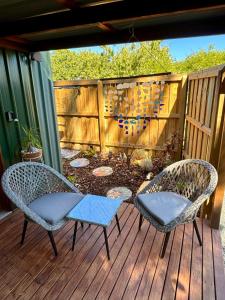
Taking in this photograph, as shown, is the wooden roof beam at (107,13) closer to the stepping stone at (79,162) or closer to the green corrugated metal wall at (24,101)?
the green corrugated metal wall at (24,101)

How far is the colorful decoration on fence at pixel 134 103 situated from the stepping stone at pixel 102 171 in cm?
101

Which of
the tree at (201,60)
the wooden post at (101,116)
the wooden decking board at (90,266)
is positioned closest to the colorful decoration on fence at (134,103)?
the wooden post at (101,116)

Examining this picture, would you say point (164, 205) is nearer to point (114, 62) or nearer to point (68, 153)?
point (68, 153)

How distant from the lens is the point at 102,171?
13.8 ft

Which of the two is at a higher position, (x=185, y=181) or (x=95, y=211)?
(x=185, y=181)

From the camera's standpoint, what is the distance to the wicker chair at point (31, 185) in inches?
72.2

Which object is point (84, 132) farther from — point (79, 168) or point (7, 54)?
point (7, 54)

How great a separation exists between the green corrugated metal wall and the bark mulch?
0.74 metres

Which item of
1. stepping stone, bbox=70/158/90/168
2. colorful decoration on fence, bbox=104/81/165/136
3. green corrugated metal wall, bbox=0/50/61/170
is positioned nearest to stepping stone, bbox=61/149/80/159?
stepping stone, bbox=70/158/90/168

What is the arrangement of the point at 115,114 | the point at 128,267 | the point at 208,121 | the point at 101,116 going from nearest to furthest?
the point at 128,267
the point at 208,121
the point at 115,114
the point at 101,116

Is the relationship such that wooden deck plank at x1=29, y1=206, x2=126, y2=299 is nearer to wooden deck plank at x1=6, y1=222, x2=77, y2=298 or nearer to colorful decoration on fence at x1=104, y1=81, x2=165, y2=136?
wooden deck plank at x1=6, y1=222, x2=77, y2=298

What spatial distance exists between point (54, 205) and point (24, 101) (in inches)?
61.8

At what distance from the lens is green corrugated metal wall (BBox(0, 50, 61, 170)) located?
2496 mm

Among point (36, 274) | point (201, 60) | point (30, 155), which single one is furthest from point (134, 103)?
point (201, 60)
